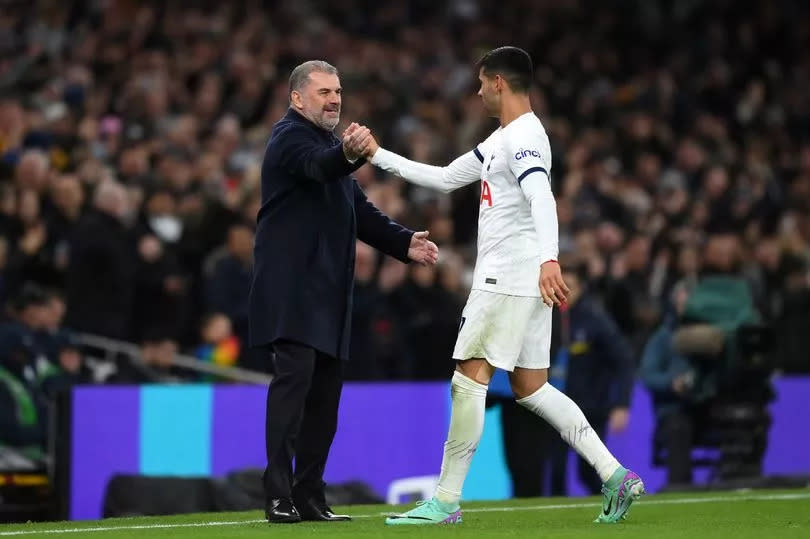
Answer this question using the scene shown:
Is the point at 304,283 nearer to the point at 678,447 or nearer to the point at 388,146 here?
the point at 678,447

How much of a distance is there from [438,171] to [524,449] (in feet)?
17.1

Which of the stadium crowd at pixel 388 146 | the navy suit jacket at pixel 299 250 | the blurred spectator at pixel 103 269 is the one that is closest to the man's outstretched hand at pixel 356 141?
the navy suit jacket at pixel 299 250

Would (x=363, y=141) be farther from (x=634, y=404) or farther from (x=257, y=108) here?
(x=257, y=108)

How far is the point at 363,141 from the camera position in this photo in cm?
799

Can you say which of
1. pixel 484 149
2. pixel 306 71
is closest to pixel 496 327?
pixel 484 149

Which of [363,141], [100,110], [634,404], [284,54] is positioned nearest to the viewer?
[363,141]

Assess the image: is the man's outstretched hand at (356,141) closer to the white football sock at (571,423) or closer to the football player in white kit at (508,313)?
the football player in white kit at (508,313)

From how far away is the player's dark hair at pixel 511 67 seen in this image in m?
8.15

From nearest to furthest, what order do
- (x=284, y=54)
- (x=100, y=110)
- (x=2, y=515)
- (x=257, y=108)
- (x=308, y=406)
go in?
1. (x=308, y=406)
2. (x=2, y=515)
3. (x=100, y=110)
4. (x=257, y=108)
5. (x=284, y=54)

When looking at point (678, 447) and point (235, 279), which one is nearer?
point (235, 279)

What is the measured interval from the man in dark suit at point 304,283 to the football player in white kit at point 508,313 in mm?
372

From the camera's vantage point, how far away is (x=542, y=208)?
7820 millimetres

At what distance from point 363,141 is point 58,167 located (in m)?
7.34

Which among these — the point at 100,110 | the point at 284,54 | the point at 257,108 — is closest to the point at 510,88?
the point at 100,110
